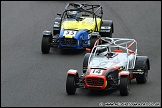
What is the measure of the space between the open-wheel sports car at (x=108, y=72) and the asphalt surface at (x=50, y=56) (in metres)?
0.30

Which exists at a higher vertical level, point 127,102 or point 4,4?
point 4,4

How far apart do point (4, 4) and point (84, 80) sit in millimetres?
16909

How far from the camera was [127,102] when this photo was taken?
76.4ft

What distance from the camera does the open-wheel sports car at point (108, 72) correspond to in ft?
78.8

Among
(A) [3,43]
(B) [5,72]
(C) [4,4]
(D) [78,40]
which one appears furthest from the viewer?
(C) [4,4]

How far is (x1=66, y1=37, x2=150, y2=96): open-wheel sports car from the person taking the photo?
24.0m

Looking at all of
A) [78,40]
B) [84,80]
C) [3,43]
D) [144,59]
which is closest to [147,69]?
[144,59]

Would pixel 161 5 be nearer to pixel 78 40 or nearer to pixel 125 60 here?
pixel 78 40

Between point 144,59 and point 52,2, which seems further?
point 52,2

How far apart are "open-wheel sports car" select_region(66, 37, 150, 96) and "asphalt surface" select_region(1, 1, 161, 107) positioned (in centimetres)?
30

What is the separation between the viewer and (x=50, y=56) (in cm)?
3031

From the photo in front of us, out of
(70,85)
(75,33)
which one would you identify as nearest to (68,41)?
(75,33)

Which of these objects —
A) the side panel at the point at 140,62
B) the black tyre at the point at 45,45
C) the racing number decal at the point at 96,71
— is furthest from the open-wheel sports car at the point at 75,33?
the racing number decal at the point at 96,71

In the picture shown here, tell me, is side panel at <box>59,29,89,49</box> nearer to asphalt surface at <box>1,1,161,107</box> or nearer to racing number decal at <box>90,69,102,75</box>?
asphalt surface at <box>1,1,161,107</box>
